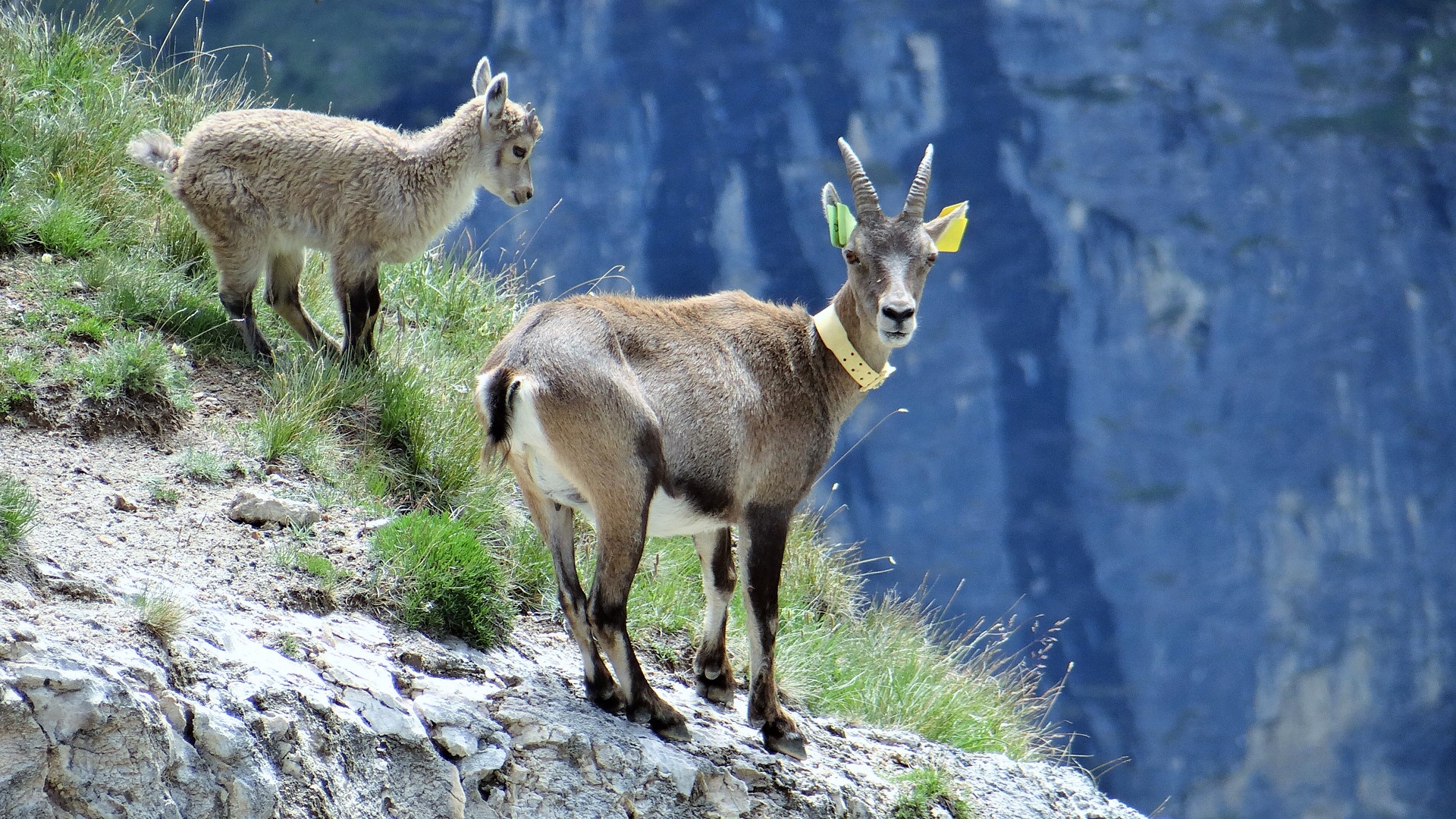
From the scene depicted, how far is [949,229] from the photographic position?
4543 millimetres

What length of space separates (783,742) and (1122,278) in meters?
8.73

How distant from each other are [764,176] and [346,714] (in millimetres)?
9089

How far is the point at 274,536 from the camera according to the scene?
425cm

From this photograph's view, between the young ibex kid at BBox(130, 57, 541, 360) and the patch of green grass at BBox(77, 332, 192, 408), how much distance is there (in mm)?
629

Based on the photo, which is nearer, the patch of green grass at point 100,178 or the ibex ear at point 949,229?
the ibex ear at point 949,229

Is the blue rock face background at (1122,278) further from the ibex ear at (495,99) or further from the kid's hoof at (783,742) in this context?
the kid's hoof at (783,742)

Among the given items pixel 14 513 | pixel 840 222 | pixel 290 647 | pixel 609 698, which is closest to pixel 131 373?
pixel 14 513

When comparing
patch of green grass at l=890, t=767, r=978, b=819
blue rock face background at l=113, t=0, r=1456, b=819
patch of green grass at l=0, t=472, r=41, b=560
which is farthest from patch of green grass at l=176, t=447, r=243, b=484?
blue rock face background at l=113, t=0, r=1456, b=819

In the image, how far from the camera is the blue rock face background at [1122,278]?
443 inches

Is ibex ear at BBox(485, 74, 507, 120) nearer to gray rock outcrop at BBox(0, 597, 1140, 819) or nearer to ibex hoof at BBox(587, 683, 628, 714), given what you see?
gray rock outcrop at BBox(0, 597, 1140, 819)

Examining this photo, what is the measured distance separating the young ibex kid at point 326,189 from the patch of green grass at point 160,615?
2.39m

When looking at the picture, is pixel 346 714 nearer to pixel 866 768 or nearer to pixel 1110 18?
pixel 866 768

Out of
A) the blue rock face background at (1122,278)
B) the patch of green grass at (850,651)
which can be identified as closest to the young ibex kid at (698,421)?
the patch of green grass at (850,651)

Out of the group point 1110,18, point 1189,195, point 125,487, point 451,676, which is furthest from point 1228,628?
point 125,487
